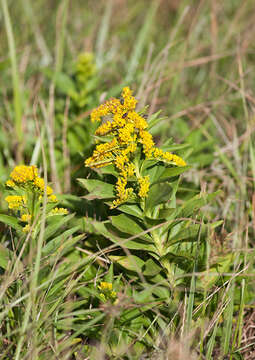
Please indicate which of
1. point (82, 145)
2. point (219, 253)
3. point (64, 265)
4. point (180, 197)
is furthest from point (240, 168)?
point (64, 265)

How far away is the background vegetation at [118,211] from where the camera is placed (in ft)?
4.99

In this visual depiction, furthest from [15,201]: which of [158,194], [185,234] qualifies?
[185,234]

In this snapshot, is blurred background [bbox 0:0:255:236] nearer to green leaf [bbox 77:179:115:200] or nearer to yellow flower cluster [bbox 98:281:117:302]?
green leaf [bbox 77:179:115:200]

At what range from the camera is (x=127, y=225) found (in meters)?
1.59

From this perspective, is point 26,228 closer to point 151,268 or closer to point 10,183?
point 10,183

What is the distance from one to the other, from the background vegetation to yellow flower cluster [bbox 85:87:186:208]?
0.14 metres

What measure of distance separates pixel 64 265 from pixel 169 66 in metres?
2.15

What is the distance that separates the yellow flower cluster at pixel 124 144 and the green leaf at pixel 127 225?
67 mm

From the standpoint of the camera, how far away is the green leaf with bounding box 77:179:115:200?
1.59m

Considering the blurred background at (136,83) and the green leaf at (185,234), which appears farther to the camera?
the blurred background at (136,83)

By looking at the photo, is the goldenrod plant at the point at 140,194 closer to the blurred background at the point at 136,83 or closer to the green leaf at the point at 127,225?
the green leaf at the point at 127,225

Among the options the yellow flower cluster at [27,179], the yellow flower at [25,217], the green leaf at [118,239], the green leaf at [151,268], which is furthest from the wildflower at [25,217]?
the green leaf at [151,268]

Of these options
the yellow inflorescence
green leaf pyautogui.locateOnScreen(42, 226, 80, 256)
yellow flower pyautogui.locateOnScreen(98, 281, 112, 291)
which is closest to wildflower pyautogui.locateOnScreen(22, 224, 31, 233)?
the yellow inflorescence

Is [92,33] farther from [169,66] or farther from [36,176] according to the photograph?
[36,176]
